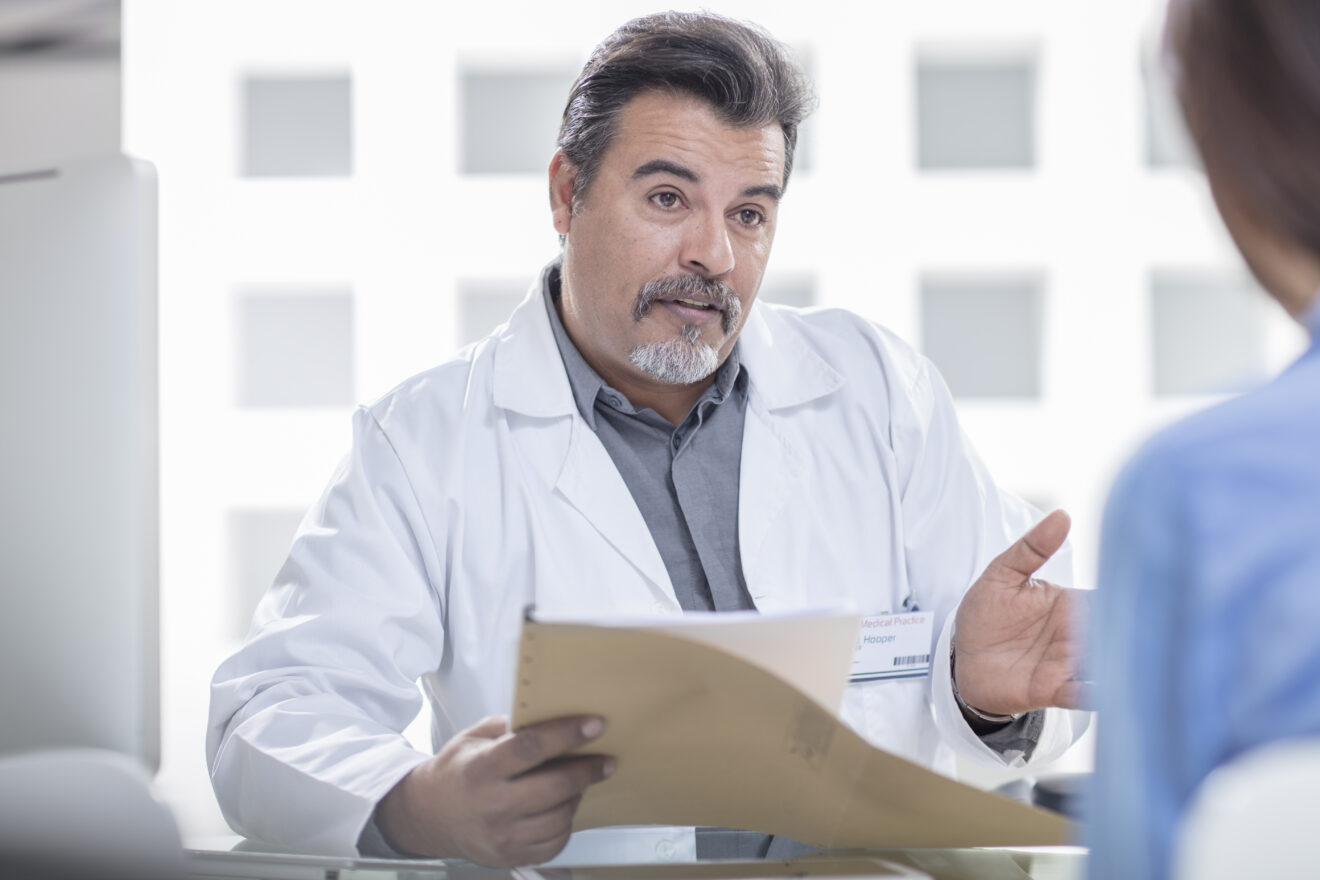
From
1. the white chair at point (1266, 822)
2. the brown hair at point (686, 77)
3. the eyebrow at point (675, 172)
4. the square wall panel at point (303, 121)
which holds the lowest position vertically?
the white chair at point (1266, 822)

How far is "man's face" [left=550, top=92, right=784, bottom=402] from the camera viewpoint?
4.76 ft

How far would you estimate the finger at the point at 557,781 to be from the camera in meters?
0.79

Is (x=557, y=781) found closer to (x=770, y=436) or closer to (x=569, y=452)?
(x=569, y=452)

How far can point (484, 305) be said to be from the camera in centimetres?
340

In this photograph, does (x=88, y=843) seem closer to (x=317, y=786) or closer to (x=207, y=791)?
(x=317, y=786)

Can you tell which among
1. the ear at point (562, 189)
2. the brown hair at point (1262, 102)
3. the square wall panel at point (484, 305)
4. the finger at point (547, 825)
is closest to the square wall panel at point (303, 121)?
the square wall panel at point (484, 305)

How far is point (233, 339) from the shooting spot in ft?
11.2

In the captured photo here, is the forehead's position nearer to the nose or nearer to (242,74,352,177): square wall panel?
the nose

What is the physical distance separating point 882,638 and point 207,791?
219cm

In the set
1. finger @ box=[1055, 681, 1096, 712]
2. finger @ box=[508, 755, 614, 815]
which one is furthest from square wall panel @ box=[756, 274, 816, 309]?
finger @ box=[508, 755, 614, 815]

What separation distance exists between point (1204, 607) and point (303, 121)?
344 cm

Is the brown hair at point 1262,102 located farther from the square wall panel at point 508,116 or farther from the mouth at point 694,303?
the square wall panel at point 508,116

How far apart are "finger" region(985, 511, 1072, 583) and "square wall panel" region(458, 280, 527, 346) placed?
2.37m

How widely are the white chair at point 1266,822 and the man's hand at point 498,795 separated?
1.37ft
